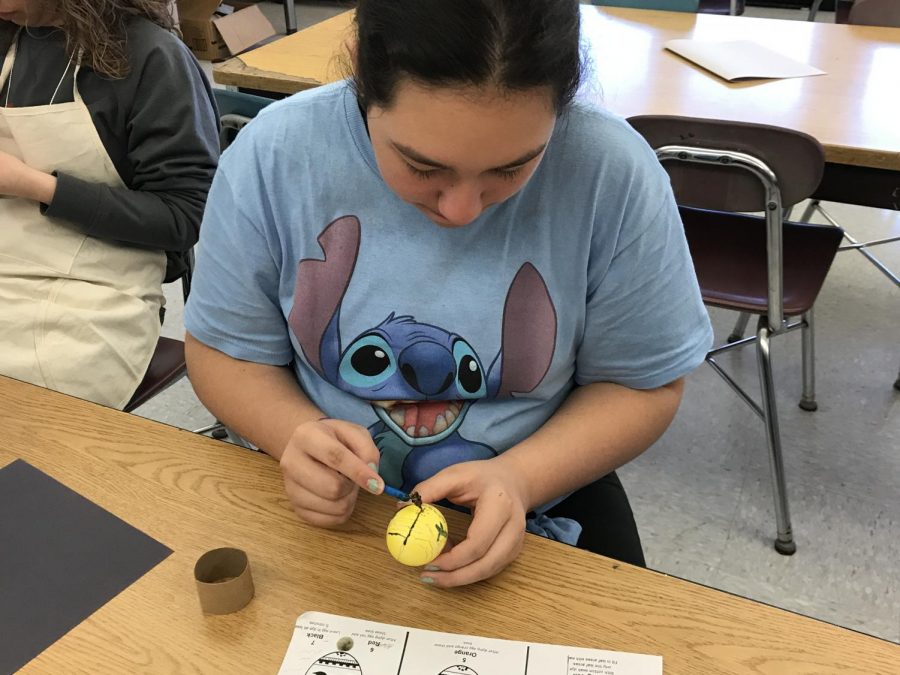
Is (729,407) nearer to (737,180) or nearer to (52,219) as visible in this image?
(737,180)

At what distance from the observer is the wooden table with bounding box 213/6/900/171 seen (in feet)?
5.18

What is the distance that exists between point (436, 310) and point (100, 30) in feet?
2.61

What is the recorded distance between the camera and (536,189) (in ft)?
2.71

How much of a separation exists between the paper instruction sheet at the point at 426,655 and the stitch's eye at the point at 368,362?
296 mm

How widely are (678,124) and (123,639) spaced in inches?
49.1

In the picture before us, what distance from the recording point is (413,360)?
0.87m

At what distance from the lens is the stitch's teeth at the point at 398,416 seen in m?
0.91

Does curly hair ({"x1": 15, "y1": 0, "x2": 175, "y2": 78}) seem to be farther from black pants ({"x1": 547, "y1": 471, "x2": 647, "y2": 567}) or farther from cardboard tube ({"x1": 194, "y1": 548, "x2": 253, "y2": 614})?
black pants ({"x1": 547, "y1": 471, "x2": 647, "y2": 567})

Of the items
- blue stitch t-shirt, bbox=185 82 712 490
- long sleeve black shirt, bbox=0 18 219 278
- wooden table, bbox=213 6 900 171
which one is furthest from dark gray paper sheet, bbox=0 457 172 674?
wooden table, bbox=213 6 900 171

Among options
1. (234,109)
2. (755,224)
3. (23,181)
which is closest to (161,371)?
(23,181)

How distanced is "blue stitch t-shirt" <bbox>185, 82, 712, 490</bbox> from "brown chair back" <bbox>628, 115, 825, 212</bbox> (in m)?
0.65

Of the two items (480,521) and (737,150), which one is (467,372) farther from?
(737,150)

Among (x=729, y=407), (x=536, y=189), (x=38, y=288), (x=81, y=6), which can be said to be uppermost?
(x=81, y=6)

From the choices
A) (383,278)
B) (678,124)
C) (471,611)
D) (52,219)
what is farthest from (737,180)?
(52,219)
